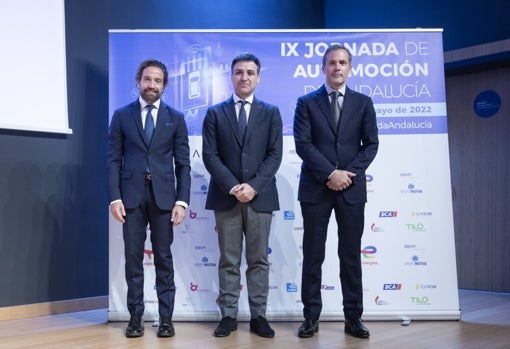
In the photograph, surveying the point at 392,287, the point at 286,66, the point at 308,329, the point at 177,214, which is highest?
the point at 286,66

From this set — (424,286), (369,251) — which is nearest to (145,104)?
(369,251)

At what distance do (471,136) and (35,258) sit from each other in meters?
3.83

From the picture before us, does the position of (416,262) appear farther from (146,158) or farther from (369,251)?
(146,158)

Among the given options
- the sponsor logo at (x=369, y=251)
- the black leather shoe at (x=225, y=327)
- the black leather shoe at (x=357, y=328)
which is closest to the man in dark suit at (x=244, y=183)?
the black leather shoe at (x=225, y=327)

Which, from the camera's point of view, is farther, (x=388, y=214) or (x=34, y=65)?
(x=34, y=65)

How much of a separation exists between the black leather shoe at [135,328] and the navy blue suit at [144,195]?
3 centimetres

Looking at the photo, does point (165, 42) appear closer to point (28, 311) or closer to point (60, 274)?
point (60, 274)

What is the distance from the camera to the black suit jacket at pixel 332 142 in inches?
118

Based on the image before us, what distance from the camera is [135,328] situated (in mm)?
3080

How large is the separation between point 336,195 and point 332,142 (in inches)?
11.6

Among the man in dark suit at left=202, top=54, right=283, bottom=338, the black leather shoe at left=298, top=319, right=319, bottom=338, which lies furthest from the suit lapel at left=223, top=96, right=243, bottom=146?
the black leather shoe at left=298, top=319, right=319, bottom=338

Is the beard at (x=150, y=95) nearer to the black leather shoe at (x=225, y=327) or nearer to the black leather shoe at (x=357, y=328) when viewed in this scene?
the black leather shoe at (x=225, y=327)

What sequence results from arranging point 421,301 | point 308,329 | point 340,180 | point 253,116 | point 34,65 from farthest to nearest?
point 34,65 < point 421,301 < point 253,116 < point 308,329 < point 340,180

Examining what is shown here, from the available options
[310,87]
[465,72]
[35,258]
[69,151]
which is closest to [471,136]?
[465,72]
